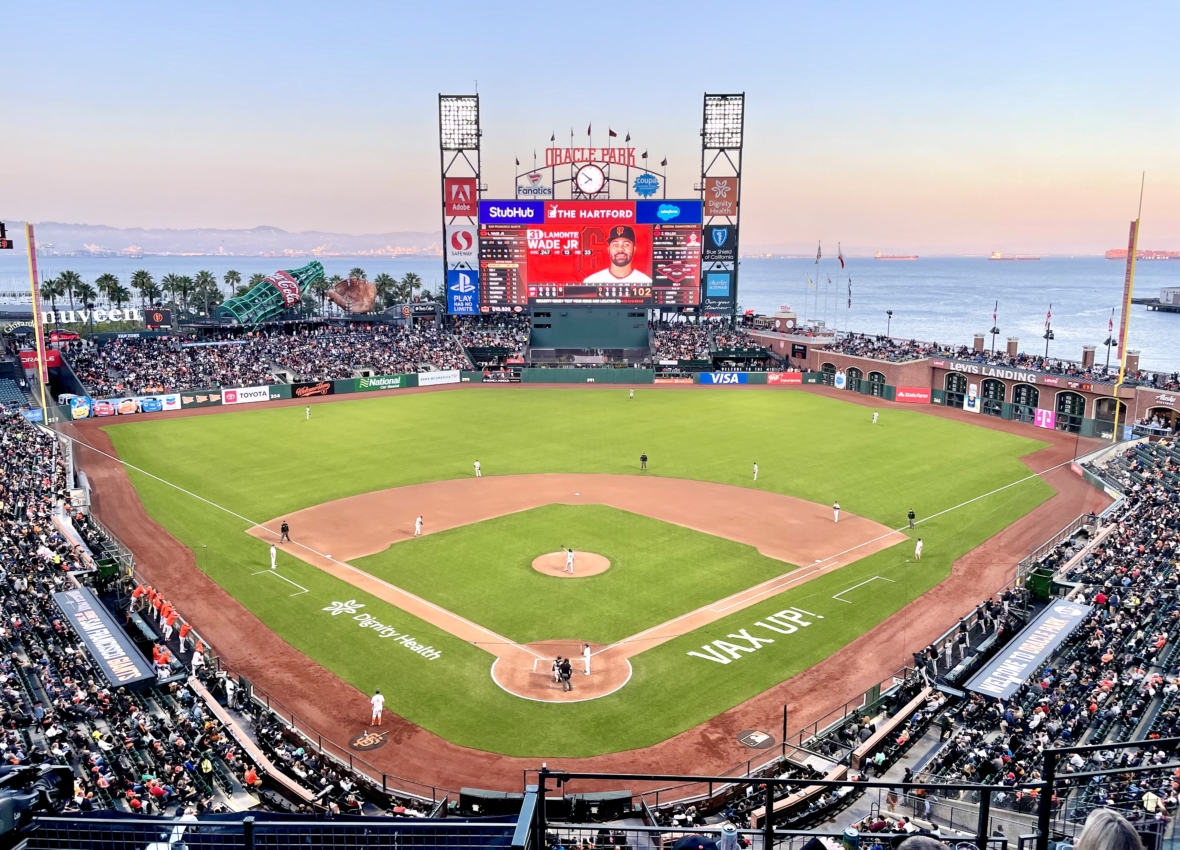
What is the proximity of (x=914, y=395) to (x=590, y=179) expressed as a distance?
117 feet

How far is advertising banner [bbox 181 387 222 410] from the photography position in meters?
67.3

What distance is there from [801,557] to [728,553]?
9.62 feet

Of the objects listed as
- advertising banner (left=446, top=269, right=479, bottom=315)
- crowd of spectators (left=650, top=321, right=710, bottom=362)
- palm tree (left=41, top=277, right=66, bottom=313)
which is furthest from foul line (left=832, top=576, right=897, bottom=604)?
palm tree (left=41, top=277, right=66, bottom=313)

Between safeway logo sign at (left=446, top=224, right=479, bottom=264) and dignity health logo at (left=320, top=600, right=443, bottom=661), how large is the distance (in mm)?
56629

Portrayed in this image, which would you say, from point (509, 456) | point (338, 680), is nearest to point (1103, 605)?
point (338, 680)

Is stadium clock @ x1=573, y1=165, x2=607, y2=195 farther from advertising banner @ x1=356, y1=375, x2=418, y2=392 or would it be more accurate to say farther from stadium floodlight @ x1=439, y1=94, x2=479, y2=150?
advertising banner @ x1=356, y1=375, x2=418, y2=392

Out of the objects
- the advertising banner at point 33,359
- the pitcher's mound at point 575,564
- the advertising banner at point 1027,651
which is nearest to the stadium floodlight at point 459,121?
the advertising banner at point 33,359

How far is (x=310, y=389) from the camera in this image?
7350 centimetres

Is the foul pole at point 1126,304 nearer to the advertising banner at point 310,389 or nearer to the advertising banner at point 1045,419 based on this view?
the advertising banner at point 1045,419

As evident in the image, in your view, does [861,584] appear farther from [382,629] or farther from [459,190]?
[459,190]

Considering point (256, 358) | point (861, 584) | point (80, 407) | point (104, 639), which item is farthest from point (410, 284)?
point (104, 639)

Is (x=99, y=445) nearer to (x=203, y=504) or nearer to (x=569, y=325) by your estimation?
(x=203, y=504)

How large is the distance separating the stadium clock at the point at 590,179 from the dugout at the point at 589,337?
36.8ft

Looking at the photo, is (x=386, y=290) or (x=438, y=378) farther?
(x=386, y=290)
